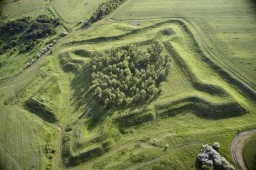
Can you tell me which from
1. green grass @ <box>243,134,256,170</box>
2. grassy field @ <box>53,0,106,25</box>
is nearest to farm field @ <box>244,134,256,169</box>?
green grass @ <box>243,134,256,170</box>

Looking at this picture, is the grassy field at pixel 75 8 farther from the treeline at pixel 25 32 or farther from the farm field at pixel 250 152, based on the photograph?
the farm field at pixel 250 152

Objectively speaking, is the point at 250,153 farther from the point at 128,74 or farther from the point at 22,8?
the point at 22,8

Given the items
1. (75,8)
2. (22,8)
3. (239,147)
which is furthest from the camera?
(22,8)

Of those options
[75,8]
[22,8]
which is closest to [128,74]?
[75,8]

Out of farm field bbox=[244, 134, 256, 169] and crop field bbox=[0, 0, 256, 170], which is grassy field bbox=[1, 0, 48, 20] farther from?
farm field bbox=[244, 134, 256, 169]

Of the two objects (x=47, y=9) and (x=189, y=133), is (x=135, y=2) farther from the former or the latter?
(x=189, y=133)

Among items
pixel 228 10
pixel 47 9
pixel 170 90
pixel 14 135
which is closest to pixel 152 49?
pixel 170 90
